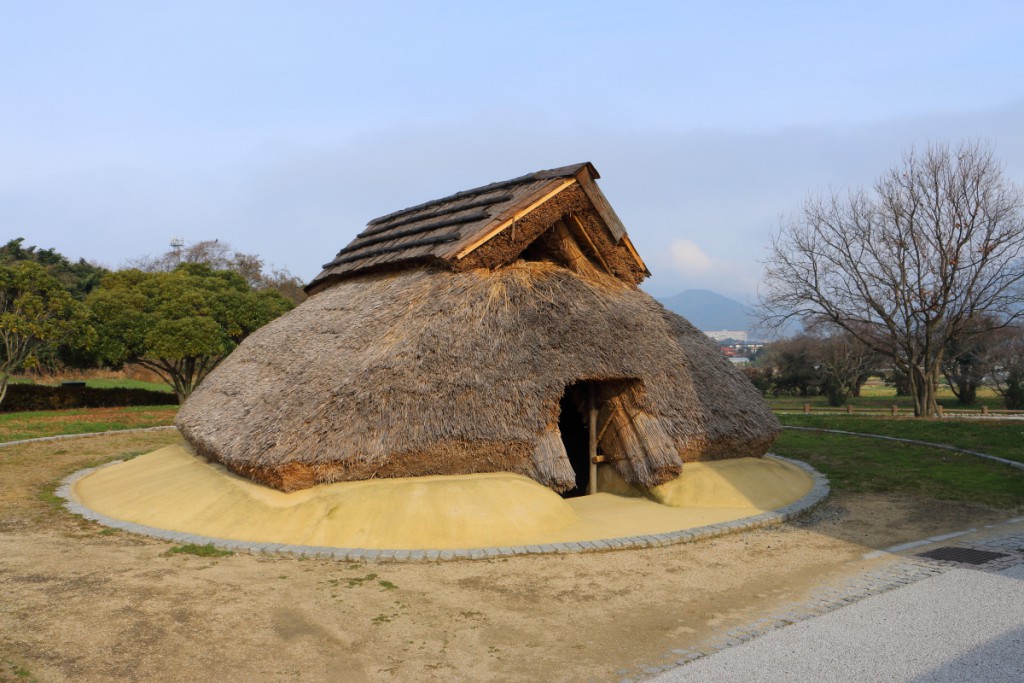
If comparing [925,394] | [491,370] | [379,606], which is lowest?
[379,606]

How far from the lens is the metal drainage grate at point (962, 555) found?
8820 mm

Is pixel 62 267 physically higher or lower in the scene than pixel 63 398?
higher

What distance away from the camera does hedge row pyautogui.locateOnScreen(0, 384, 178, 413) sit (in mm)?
27969

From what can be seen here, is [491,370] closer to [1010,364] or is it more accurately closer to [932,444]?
[932,444]

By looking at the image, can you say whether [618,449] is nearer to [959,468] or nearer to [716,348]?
[716,348]

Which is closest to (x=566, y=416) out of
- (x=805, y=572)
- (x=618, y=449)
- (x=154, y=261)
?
(x=618, y=449)

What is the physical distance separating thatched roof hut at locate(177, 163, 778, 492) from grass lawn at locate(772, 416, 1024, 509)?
10.1 ft

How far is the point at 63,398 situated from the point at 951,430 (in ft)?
108

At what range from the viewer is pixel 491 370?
1062 cm

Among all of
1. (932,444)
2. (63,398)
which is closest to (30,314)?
(63,398)

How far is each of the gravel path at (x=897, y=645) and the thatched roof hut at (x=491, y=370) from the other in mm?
4388

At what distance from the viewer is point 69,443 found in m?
18.8

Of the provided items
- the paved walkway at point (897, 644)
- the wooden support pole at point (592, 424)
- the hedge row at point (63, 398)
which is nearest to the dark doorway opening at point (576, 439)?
the wooden support pole at point (592, 424)

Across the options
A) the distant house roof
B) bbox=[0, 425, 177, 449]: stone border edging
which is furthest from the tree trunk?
bbox=[0, 425, 177, 449]: stone border edging
